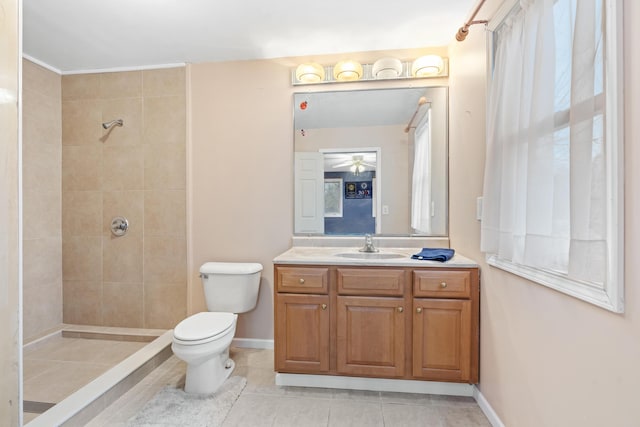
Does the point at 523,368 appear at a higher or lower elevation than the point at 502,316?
lower

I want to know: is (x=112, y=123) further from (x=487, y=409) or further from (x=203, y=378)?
(x=487, y=409)

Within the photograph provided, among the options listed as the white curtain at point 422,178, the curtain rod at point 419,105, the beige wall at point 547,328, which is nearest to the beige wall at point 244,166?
the curtain rod at point 419,105

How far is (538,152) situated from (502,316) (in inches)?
33.5

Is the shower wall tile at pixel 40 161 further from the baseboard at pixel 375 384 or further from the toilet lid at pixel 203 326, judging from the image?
the baseboard at pixel 375 384

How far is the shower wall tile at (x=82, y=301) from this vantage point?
2646mm

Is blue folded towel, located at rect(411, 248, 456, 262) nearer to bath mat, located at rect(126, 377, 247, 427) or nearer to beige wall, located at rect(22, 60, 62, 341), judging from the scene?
bath mat, located at rect(126, 377, 247, 427)

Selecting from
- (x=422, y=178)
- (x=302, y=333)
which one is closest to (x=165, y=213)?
(x=302, y=333)

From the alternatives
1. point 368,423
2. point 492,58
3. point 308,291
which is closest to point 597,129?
point 492,58

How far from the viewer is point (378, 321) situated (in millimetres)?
1815

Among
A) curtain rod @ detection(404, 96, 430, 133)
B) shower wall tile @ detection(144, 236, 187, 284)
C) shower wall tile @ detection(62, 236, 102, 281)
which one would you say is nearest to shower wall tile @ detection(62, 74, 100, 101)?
shower wall tile @ detection(62, 236, 102, 281)

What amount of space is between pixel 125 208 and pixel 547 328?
3.04 m

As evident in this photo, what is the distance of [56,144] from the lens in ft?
8.58

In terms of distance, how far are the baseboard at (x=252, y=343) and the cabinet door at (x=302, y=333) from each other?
62cm

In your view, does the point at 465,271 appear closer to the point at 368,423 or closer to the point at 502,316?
the point at 502,316
